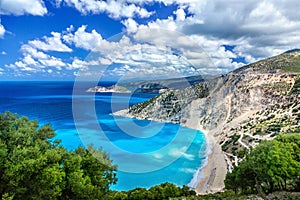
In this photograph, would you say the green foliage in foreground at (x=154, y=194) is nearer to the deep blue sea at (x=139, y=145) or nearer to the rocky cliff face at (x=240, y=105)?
the deep blue sea at (x=139, y=145)

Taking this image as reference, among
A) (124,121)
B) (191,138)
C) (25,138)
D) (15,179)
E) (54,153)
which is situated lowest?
(15,179)

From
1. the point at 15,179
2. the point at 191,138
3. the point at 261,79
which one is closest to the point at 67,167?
the point at 15,179

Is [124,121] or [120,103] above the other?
[120,103]

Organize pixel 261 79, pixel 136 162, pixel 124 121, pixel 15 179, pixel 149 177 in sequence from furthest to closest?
pixel 124 121 → pixel 261 79 → pixel 136 162 → pixel 149 177 → pixel 15 179

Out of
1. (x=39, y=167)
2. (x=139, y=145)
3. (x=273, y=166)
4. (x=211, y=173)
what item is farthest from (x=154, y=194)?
(x=139, y=145)

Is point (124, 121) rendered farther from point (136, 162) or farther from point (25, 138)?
point (25, 138)

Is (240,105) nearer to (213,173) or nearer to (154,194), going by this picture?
(213,173)
